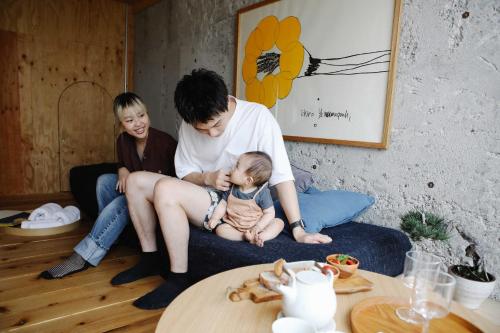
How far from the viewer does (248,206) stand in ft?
4.91

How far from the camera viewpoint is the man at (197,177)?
1396mm

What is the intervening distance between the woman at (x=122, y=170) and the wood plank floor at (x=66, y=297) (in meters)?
0.09

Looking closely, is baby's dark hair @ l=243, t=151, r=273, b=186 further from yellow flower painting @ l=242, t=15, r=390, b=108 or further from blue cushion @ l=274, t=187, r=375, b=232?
yellow flower painting @ l=242, t=15, r=390, b=108

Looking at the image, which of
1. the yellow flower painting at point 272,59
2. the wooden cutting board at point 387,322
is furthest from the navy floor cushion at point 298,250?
the yellow flower painting at point 272,59

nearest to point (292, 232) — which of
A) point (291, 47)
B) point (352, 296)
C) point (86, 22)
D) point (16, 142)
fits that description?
point (352, 296)

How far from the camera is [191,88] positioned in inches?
53.9

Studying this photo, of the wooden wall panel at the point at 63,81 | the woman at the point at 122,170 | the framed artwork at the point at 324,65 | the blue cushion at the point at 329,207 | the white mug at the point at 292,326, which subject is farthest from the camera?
the wooden wall panel at the point at 63,81

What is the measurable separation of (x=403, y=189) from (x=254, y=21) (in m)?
1.59

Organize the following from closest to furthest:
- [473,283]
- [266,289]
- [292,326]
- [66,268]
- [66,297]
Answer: [292,326] < [266,289] < [473,283] < [66,297] < [66,268]

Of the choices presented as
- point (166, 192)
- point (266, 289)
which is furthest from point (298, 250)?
point (166, 192)

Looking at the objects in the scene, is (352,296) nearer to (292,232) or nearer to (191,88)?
(292,232)

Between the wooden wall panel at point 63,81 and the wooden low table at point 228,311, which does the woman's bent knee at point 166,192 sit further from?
the wooden wall panel at point 63,81

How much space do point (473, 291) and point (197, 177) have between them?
4.16 feet

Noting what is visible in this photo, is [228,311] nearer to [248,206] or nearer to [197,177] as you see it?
[248,206]
